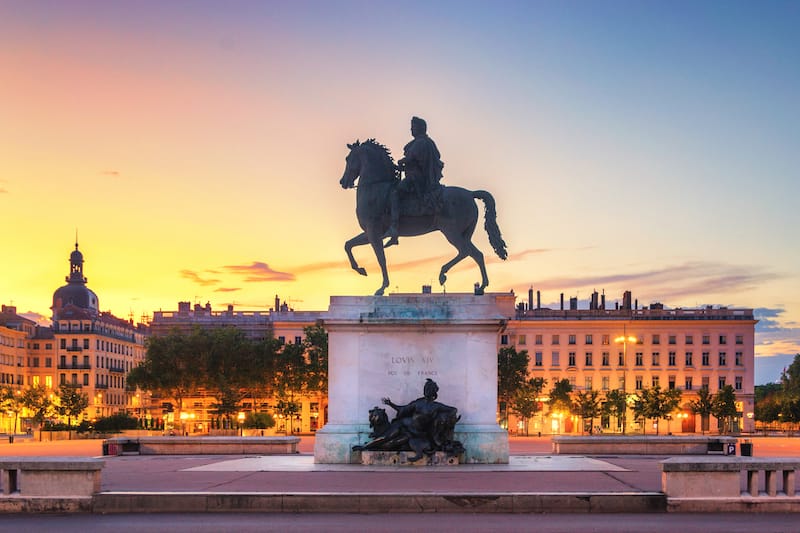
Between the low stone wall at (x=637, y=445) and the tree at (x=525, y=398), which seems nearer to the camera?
the low stone wall at (x=637, y=445)

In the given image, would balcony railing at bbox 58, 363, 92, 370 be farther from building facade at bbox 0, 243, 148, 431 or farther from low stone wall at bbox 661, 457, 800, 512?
low stone wall at bbox 661, 457, 800, 512

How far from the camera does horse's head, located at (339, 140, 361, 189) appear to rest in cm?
2914

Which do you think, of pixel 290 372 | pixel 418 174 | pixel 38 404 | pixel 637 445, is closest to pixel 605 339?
pixel 290 372

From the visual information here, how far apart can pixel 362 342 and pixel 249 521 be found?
1061cm

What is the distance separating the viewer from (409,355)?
28047 mm

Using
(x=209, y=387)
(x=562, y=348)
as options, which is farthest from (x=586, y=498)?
(x=562, y=348)

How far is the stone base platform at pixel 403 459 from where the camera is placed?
26.2 metres

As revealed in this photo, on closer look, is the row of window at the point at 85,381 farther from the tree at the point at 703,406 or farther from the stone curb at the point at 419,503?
the stone curb at the point at 419,503

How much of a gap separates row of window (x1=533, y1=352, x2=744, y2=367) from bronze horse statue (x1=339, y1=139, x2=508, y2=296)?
414 feet

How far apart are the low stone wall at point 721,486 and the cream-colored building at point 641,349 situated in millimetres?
133853

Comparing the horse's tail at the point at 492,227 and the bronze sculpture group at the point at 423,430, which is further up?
the horse's tail at the point at 492,227

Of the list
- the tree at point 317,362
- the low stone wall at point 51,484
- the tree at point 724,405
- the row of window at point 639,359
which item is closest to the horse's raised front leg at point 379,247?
the low stone wall at point 51,484

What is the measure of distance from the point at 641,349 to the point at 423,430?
130813 mm

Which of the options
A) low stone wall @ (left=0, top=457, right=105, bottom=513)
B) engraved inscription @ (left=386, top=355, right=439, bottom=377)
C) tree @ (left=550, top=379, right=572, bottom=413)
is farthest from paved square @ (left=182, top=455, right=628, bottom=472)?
tree @ (left=550, top=379, right=572, bottom=413)
